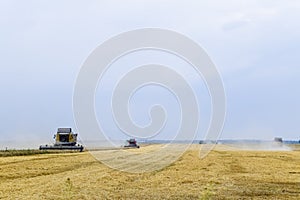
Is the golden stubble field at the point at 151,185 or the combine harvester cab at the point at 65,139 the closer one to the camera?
the golden stubble field at the point at 151,185

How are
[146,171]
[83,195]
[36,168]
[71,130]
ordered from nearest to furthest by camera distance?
[83,195] → [146,171] → [36,168] → [71,130]

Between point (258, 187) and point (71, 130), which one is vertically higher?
point (71, 130)

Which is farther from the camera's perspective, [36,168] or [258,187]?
[36,168]

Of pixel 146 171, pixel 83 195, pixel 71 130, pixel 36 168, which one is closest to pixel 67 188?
pixel 83 195

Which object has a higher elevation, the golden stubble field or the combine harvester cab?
the combine harvester cab

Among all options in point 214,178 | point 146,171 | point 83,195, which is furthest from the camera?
point 146,171

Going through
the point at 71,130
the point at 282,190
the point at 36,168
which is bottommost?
the point at 282,190

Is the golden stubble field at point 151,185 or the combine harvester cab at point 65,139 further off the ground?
the combine harvester cab at point 65,139

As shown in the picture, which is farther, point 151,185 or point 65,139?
point 65,139

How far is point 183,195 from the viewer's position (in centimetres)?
1923

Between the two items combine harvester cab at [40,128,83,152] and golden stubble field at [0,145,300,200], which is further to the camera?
combine harvester cab at [40,128,83,152]

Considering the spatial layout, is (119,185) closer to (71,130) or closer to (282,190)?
(282,190)

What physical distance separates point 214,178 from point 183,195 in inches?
275

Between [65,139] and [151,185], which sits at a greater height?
[65,139]
